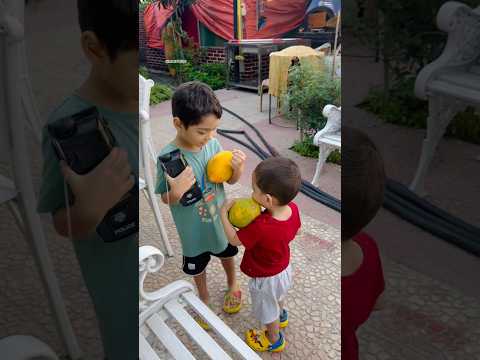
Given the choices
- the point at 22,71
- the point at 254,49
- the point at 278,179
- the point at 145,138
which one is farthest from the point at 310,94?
the point at 22,71

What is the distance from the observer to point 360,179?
44 centimetres

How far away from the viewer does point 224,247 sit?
207 centimetres

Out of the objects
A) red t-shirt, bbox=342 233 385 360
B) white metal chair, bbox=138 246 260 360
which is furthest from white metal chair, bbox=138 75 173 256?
red t-shirt, bbox=342 233 385 360

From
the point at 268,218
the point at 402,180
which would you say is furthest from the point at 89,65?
the point at 268,218

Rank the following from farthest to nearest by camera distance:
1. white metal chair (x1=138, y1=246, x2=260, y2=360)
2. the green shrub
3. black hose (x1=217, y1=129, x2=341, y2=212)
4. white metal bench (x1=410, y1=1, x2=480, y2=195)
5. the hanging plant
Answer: the hanging plant → the green shrub → black hose (x1=217, y1=129, x2=341, y2=212) → white metal chair (x1=138, y1=246, x2=260, y2=360) → white metal bench (x1=410, y1=1, x2=480, y2=195)

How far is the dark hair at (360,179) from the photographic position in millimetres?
426

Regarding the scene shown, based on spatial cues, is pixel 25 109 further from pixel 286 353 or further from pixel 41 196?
pixel 286 353

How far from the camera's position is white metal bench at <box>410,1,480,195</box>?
0.35 metres

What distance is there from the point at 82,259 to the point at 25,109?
0.18 m

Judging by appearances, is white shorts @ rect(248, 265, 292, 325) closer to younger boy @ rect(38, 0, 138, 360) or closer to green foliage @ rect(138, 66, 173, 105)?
younger boy @ rect(38, 0, 138, 360)

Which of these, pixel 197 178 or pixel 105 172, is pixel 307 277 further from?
pixel 105 172

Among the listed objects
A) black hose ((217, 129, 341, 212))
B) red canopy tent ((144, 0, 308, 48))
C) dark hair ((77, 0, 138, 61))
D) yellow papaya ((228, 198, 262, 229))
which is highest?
red canopy tent ((144, 0, 308, 48))

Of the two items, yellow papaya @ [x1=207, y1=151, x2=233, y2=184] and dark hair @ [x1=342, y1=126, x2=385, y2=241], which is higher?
dark hair @ [x1=342, y1=126, x2=385, y2=241]

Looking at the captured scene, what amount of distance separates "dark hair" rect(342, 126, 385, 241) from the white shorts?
56.5 inches
